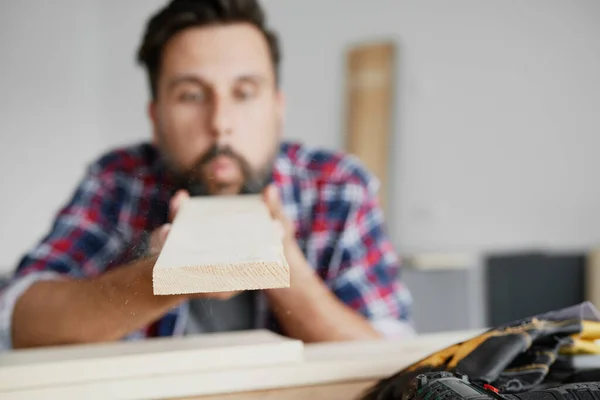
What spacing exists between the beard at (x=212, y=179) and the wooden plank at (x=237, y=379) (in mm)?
178

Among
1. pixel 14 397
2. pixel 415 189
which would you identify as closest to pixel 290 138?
pixel 415 189

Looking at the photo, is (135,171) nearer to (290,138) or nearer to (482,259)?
(290,138)

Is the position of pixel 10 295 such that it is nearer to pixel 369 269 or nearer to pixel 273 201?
pixel 273 201

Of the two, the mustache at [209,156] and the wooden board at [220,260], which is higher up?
the mustache at [209,156]

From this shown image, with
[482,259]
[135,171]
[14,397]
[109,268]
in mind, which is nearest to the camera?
[14,397]

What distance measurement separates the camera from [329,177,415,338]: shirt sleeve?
0.72m

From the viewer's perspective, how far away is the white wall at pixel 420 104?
70 cm

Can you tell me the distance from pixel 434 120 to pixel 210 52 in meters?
0.38

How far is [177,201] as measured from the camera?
606 millimetres

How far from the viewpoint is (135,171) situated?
0.68m

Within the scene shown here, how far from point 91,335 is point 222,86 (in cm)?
26

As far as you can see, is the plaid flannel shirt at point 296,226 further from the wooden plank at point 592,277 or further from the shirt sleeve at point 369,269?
the wooden plank at point 592,277

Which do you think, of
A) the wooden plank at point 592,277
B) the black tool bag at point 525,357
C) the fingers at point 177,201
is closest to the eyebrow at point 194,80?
the fingers at point 177,201

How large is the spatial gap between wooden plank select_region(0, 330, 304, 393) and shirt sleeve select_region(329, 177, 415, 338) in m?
0.16
